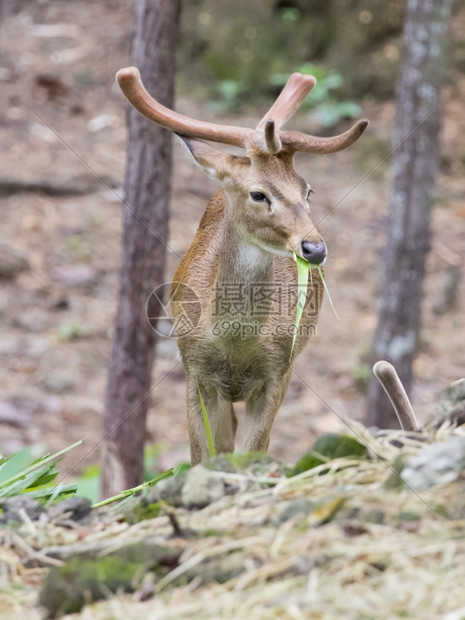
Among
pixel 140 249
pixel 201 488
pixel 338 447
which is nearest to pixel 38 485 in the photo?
pixel 201 488

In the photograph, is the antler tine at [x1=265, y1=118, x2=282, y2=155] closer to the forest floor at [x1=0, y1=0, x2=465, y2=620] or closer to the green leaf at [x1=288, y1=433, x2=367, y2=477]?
the forest floor at [x1=0, y1=0, x2=465, y2=620]

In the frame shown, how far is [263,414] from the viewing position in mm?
5191

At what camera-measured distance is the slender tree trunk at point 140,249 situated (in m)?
6.30

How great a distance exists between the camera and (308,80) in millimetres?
4996

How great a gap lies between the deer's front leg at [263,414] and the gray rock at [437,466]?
237cm

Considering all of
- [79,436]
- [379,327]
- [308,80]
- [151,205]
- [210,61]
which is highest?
[210,61]

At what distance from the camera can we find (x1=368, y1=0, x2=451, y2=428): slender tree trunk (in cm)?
774

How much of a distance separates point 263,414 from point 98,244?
21.9 ft

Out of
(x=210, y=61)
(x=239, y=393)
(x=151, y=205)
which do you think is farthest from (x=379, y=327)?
(x=210, y=61)

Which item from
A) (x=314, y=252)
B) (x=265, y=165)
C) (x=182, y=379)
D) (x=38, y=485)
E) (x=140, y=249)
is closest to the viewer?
(x=38, y=485)

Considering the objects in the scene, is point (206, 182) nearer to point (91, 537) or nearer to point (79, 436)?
point (79, 436)

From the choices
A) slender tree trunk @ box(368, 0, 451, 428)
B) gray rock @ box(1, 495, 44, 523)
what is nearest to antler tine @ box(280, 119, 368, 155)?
gray rock @ box(1, 495, 44, 523)

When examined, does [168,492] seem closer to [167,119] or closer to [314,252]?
[314,252]

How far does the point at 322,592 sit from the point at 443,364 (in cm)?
809
